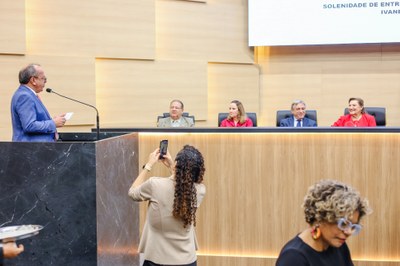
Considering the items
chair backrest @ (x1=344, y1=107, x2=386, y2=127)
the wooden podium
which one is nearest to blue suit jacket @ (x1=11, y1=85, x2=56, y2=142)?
the wooden podium

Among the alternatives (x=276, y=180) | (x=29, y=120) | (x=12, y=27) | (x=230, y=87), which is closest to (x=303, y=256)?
(x=29, y=120)

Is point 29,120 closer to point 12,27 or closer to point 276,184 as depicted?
point 276,184

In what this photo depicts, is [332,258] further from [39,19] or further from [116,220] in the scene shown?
[39,19]

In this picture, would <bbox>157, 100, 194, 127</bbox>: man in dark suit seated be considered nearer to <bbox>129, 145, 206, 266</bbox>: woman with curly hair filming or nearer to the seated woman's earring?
<bbox>129, 145, 206, 266</bbox>: woman with curly hair filming

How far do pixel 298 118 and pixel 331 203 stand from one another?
5.33 meters

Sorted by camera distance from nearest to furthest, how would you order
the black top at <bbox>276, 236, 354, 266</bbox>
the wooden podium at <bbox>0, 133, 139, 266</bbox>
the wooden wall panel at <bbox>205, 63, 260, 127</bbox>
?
the black top at <bbox>276, 236, 354, 266</bbox>, the wooden podium at <bbox>0, 133, 139, 266</bbox>, the wooden wall panel at <bbox>205, 63, 260, 127</bbox>

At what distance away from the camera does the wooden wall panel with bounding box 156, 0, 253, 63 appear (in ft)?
29.3

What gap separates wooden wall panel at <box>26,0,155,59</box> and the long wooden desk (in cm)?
264

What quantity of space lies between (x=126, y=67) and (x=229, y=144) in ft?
11.1

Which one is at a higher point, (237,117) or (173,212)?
(237,117)

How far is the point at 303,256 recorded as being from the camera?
210 cm

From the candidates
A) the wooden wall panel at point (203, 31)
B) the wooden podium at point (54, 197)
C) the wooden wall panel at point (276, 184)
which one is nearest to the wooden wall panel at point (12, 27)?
the wooden wall panel at point (203, 31)

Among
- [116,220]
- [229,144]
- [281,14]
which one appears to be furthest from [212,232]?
[281,14]

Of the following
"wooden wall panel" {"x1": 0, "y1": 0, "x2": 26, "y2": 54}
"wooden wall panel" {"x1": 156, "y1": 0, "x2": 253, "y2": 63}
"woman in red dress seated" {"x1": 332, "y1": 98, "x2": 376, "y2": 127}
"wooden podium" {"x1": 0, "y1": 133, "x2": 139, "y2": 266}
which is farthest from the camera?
"wooden wall panel" {"x1": 156, "y1": 0, "x2": 253, "y2": 63}
